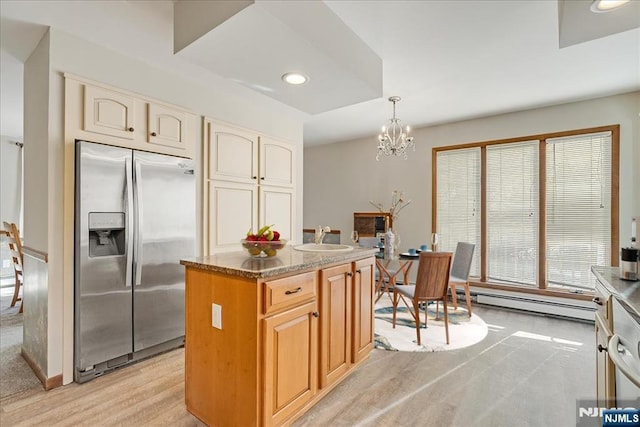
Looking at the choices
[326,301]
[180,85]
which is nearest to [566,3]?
[326,301]

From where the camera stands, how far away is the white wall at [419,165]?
11.7ft

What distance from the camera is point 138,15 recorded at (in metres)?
2.12

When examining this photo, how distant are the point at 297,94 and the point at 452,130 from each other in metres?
3.08

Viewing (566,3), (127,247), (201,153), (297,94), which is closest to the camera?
(566,3)

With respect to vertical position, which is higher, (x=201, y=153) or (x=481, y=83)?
(x=481, y=83)

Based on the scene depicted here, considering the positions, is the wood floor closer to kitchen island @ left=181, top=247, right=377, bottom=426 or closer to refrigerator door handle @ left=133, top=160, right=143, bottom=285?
kitchen island @ left=181, top=247, right=377, bottom=426

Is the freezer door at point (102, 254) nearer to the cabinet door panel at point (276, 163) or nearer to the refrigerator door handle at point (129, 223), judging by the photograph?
the refrigerator door handle at point (129, 223)

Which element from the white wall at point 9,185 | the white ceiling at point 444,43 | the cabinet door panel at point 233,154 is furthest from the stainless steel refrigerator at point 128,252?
the white wall at point 9,185

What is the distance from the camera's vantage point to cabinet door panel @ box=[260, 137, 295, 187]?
150 inches

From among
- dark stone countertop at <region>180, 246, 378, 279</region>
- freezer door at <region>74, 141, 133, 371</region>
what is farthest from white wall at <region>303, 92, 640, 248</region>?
freezer door at <region>74, 141, 133, 371</region>

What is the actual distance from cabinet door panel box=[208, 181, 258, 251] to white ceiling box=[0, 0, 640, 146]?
3.81 ft

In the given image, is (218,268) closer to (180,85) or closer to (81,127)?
(81,127)

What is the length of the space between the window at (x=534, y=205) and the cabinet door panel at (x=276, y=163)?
2370 millimetres

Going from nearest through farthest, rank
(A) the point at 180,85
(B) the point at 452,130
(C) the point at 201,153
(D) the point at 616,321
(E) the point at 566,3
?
(D) the point at 616,321
(E) the point at 566,3
(A) the point at 180,85
(C) the point at 201,153
(B) the point at 452,130
